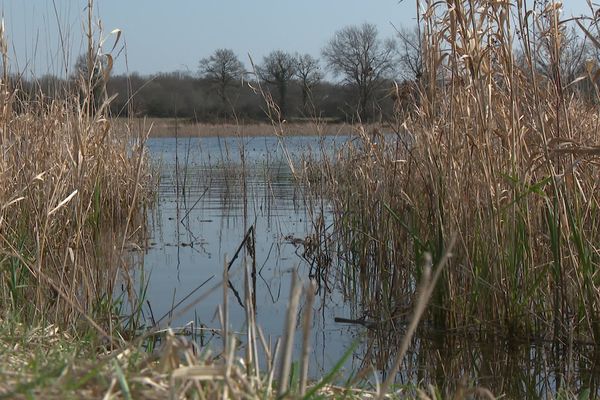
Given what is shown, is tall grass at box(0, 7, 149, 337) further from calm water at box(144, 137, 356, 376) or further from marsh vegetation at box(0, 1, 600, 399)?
calm water at box(144, 137, 356, 376)

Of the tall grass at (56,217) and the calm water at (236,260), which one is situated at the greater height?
the tall grass at (56,217)

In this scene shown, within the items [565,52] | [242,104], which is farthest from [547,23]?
[242,104]

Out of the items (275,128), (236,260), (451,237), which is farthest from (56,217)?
(451,237)

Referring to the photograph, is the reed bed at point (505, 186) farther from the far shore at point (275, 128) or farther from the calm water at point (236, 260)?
the far shore at point (275, 128)

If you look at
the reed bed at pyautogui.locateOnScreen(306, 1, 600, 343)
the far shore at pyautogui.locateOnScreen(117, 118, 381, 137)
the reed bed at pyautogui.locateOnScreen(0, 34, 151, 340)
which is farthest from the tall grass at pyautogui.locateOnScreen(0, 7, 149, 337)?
the reed bed at pyautogui.locateOnScreen(306, 1, 600, 343)

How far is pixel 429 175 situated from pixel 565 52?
789 millimetres

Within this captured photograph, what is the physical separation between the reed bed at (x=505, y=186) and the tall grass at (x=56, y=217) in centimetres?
123

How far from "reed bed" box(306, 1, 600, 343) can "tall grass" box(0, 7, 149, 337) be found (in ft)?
4.03

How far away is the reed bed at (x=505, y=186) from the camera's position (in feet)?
8.85

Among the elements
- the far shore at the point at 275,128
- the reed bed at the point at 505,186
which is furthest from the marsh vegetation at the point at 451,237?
the far shore at the point at 275,128

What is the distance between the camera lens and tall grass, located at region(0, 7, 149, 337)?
9.09ft

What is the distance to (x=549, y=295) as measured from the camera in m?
2.95

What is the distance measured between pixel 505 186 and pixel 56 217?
1.99 m

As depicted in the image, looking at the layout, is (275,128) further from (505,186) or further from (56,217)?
(505,186)
